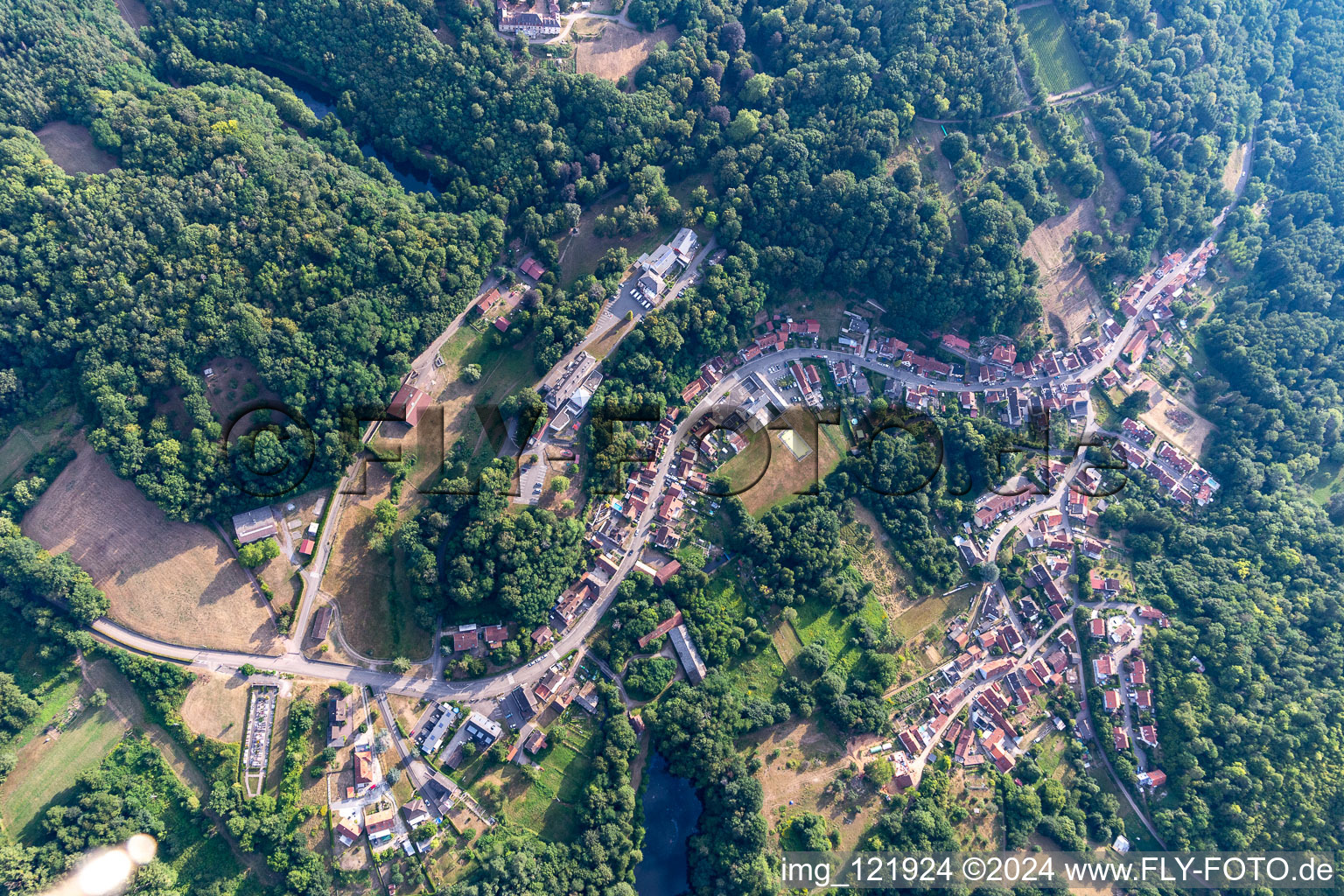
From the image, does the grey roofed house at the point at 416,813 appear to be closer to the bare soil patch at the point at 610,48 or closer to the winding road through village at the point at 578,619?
the winding road through village at the point at 578,619

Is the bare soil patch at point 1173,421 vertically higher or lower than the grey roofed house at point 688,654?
higher

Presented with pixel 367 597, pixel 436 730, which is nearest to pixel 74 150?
pixel 367 597

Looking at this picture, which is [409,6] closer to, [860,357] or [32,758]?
[860,357]

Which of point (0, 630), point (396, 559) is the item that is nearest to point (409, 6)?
point (396, 559)

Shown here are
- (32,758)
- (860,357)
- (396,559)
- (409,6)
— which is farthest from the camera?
(860,357)

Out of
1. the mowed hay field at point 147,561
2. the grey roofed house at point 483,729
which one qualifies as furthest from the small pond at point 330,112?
the grey roofed house at point 483,729

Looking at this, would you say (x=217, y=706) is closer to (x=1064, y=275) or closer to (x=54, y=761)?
(x=54, y=761)
